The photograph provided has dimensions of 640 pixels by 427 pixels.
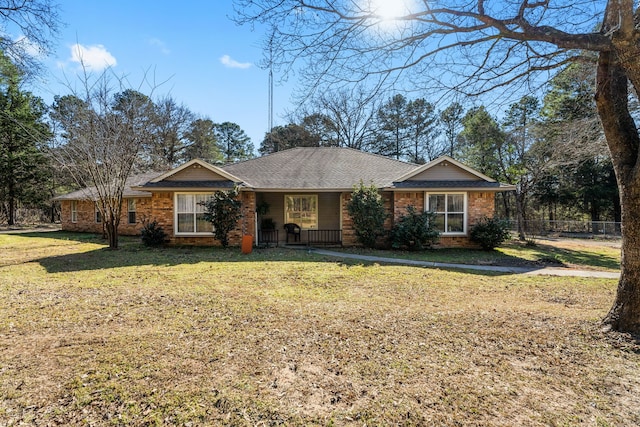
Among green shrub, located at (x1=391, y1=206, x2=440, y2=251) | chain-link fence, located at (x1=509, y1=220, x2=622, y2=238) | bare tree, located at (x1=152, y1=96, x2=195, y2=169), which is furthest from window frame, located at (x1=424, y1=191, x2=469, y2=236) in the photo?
bare tree, located at (x1=152, y1=96, x2=195, y2=169)

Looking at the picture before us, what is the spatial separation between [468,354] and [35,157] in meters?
34.4

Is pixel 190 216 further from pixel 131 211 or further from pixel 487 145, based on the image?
pixel 487 145

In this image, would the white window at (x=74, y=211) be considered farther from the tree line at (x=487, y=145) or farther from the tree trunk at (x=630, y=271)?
the tree trunk at (x=630, y=271)

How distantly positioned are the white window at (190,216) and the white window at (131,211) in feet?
19.8

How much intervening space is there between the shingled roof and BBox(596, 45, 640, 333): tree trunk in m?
8.74

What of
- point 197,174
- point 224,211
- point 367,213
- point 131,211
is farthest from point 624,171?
point 131,211

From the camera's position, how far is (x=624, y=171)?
3936mm

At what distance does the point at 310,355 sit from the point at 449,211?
424 inches

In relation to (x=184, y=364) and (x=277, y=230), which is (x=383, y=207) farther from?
(x=184, y=364)

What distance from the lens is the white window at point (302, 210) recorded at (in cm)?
1477

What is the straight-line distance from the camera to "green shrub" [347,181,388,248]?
39.4 ft

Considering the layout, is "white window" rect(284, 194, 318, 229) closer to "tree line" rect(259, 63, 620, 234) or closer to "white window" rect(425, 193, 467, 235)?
"white window" rect(425, 193, 467, 235)

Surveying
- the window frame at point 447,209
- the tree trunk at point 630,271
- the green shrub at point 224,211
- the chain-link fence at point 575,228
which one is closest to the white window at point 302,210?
the green shrub at point 224,211

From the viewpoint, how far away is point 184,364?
3.29 metres
